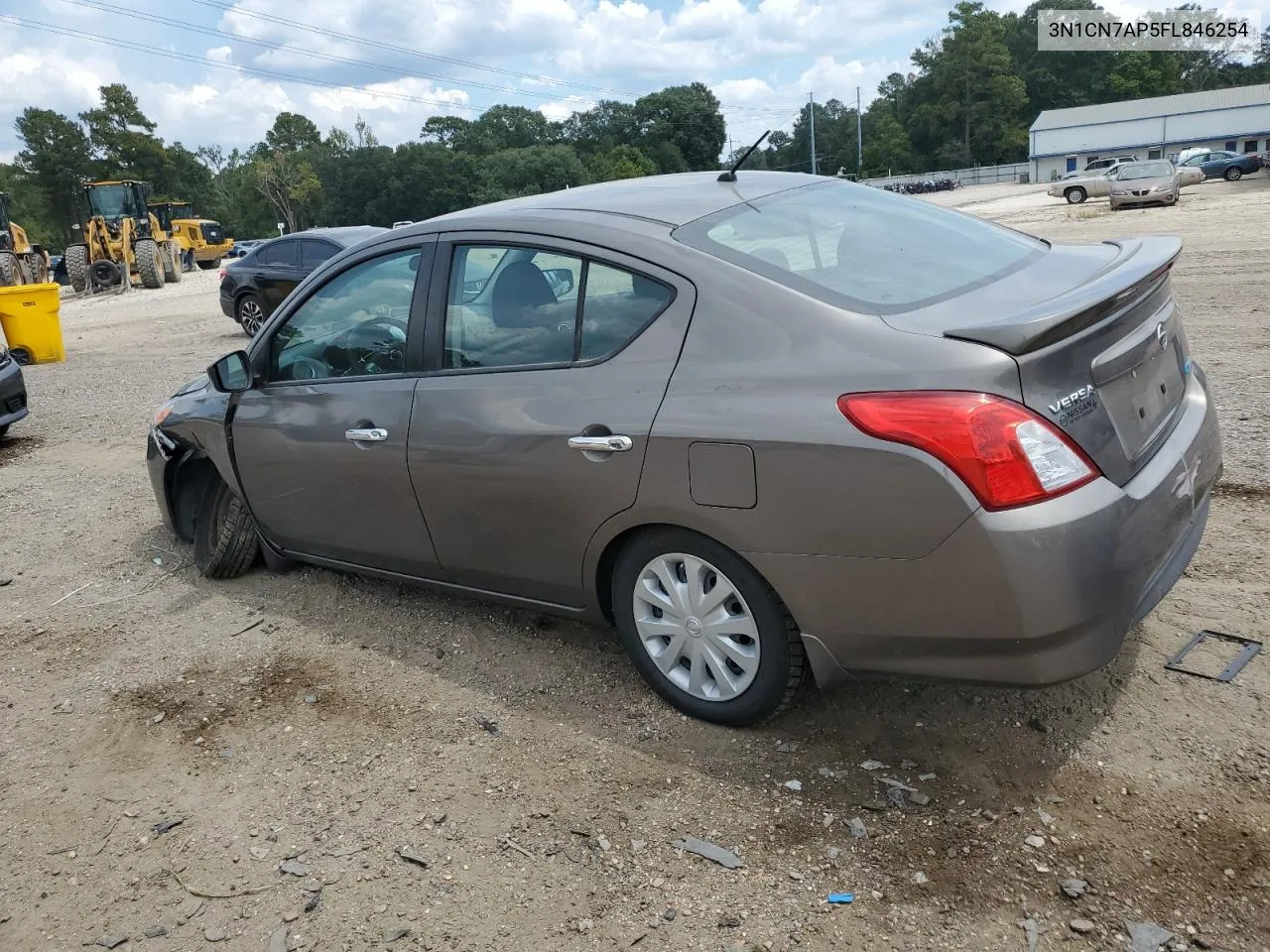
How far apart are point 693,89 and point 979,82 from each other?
109 feet

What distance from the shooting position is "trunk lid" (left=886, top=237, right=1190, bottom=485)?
249 cm

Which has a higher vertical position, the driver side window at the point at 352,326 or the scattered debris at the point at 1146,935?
the driver side window at the point at 352,326

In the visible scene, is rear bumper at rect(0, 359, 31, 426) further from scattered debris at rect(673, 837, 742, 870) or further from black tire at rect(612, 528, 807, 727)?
scattered debris at rect(673, 837, 742, 870)

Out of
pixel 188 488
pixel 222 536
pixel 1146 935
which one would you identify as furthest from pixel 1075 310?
pixel 188 488

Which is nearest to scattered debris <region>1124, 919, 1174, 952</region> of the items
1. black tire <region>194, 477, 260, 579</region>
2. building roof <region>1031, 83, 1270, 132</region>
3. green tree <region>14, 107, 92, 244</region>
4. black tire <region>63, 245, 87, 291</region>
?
black tire <region>194, 477, 260, 579</region>

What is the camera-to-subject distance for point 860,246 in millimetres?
3279

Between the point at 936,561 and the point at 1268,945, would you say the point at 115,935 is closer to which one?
the point at 936,561

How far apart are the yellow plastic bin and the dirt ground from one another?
1156 centimetres

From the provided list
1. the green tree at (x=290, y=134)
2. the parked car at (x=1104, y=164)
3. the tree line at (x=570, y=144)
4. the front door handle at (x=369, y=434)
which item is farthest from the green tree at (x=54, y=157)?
the front door handle at (x=369, y=434)

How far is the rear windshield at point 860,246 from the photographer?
2.93 meters

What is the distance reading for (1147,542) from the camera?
262 centimetres

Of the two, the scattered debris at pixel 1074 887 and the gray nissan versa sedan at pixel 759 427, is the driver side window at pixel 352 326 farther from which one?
the scattered debris at pixel 1074 887

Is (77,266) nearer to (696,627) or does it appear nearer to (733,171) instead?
(733,171)

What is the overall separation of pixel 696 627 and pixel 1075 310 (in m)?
1.41
